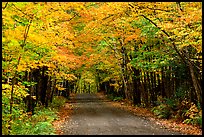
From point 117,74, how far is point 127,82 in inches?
79.6

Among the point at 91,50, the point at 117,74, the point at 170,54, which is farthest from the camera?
the point at 117,74

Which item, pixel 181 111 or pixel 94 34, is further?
pixel 94 34

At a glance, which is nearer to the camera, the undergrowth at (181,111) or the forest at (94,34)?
the forest at (94,34)

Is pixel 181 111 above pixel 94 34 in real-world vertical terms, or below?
below

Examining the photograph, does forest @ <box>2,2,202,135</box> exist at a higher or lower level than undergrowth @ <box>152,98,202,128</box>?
higher

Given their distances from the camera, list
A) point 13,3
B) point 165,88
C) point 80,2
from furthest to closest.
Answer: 1. point 165,88
2. point 80,2
3. point 13,3

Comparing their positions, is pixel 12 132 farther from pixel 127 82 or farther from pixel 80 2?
pixel 127 82

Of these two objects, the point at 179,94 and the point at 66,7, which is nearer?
the point at 66,7

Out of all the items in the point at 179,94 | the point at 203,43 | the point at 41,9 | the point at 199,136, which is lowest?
the point at 199,136

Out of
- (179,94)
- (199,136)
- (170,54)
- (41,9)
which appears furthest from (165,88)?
(41,9)

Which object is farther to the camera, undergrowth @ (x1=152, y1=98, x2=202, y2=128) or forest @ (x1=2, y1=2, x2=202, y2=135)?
undergrowth @ (x1=152, y1=98, x2=202, y2=128)

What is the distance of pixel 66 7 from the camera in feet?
45.6

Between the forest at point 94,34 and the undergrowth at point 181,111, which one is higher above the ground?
the forest at point 94,34

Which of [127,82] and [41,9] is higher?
[41,9]
